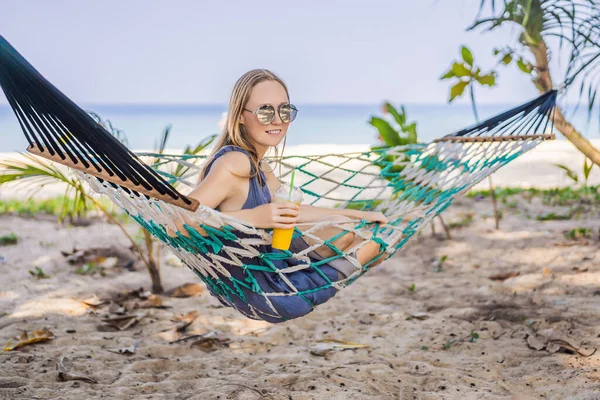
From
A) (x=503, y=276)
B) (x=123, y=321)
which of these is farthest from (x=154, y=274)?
(x=503, y=276)

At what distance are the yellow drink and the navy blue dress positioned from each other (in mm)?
77

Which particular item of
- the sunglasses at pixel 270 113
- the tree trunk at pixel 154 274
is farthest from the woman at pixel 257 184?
the tree trunk at pixel 154 274

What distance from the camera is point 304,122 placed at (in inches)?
813

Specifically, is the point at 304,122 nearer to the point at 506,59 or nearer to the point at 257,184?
the point at 506,59

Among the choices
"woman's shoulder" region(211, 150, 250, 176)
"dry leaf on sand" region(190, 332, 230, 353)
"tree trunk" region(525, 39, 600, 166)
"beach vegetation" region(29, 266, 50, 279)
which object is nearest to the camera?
"woman's shoulder" region(211, 150, 250, 176)

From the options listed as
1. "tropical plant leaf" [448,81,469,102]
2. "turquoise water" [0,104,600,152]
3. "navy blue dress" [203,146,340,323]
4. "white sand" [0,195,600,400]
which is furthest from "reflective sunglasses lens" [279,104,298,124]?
"turquoise water" [0,104,600,152]

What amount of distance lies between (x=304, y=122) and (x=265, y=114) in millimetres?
19115

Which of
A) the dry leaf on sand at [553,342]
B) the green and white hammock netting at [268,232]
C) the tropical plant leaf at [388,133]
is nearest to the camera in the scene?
the green and white hammock netting at [268,232]

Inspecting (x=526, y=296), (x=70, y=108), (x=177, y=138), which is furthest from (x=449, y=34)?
(x=70, y=108)

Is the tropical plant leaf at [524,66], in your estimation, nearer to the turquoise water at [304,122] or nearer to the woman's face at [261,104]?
the woman's face at [261,104]

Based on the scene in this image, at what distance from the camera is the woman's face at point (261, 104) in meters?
1.70

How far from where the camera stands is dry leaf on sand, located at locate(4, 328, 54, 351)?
7.16ft

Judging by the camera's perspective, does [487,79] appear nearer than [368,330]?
No

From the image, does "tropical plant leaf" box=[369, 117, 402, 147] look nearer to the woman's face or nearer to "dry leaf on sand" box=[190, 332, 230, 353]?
"dry leaf on sand" box=[190, 332, 230, 353]
